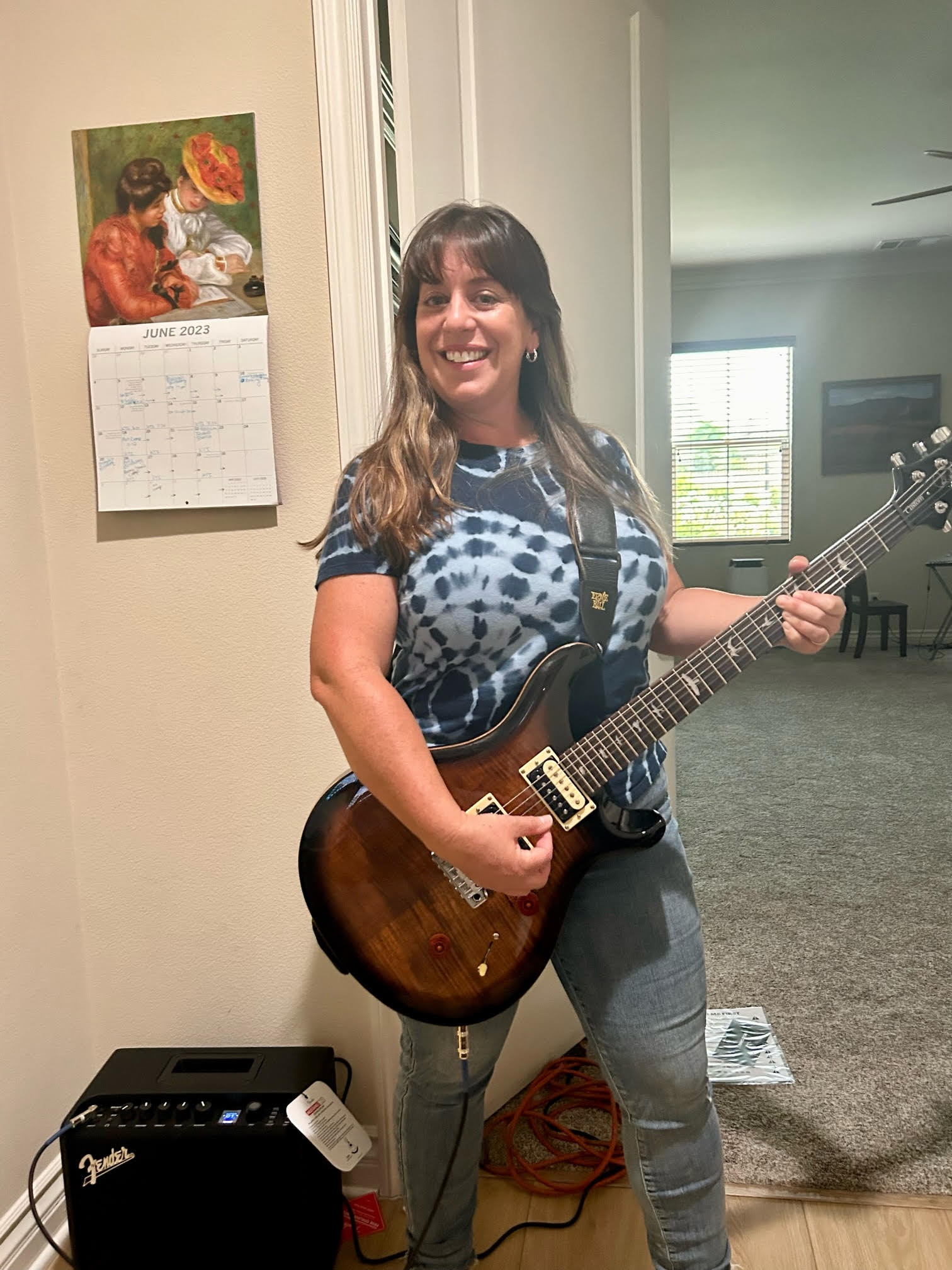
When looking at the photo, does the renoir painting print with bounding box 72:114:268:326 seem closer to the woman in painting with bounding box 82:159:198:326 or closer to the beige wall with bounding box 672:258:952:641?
the woman in painting with bounding box 82:159:198:326

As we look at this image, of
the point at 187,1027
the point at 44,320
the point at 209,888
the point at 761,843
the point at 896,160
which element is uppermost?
the point at 896,160

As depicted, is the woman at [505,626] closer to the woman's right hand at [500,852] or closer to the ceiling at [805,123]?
the woman's right hand at [500,852]

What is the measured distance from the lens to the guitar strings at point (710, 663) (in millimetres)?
952

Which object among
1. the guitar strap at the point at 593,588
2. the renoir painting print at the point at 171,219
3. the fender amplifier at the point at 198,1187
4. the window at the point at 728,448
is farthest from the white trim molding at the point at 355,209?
the fender amplifier at the point at 198,1187

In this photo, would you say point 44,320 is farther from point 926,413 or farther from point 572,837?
point 926,413

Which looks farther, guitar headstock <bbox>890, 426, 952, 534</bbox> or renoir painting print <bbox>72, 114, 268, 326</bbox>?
renoir painting print <bbox>72, 114, 268, 326</bbox>

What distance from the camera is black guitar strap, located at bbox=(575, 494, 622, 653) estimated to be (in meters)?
0.94

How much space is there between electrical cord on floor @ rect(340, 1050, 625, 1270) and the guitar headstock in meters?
1.14

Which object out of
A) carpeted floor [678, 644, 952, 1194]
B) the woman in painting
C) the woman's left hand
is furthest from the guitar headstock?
carpeted floor [678, 644, 952, 1194]

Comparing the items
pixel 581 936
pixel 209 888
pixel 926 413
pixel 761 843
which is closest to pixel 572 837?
pixel 581 936

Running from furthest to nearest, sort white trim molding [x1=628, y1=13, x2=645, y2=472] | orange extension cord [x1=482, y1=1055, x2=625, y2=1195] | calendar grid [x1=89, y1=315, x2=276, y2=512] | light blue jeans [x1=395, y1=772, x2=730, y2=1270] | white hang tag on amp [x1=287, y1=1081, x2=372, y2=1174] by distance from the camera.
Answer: white trim molding [x1=628, y1=13, x2=645, y2=472] < orange extension cord [x1=482, y1=1055, x2=625, y2=1195] < calendar grid [x1=89, y1=315, x2=276, y2=512] < white hang tag on amp [x1=287, y1=1081, x2=372, y2=1174] < light blue jeans [x1=395, y1=772, x2=730, y2=1270]

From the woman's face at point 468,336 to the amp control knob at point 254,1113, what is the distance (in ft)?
3.15

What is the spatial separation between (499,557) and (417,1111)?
2.18 ft

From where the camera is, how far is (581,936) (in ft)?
3.28
